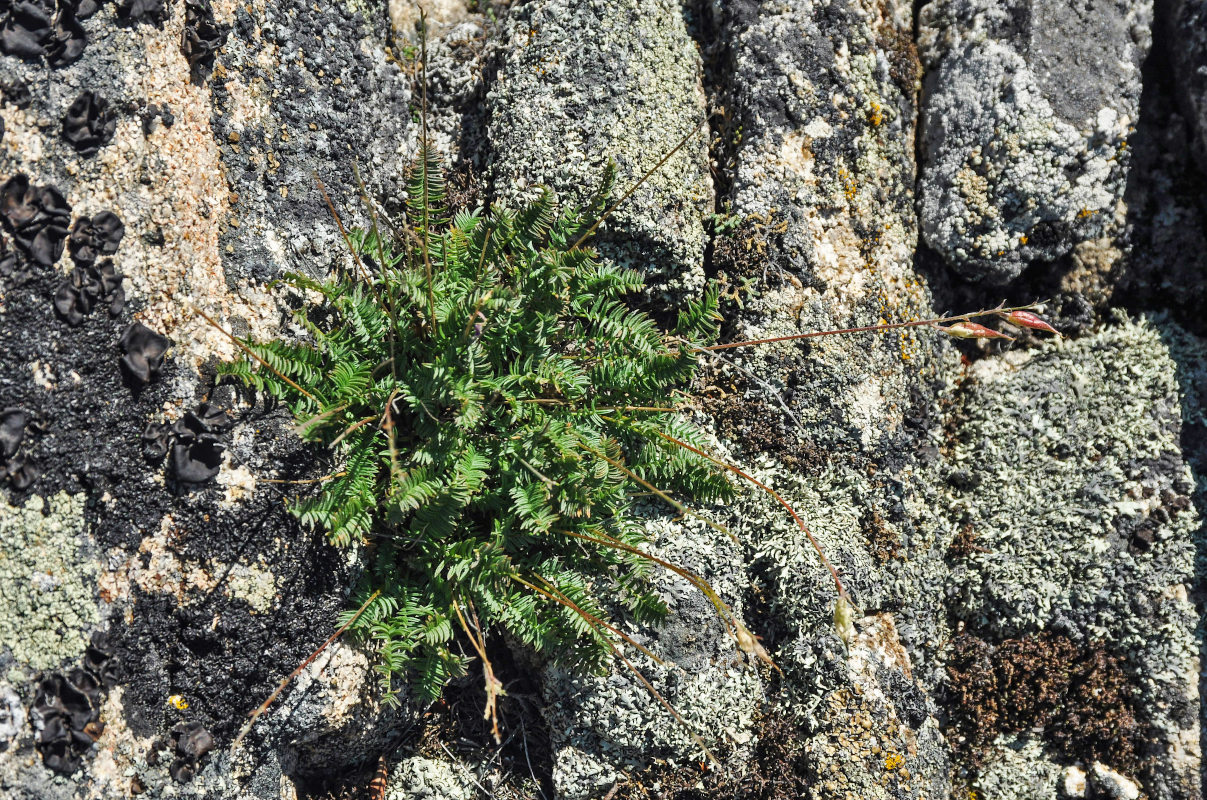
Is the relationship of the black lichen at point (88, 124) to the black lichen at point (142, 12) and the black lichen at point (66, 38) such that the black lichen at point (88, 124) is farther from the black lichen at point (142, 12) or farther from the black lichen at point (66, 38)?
the black lichen at point (142, 12)

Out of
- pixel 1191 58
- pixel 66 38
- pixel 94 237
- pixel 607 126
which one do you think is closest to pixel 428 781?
pixel 94 237

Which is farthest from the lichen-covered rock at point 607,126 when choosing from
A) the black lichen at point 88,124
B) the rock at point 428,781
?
the rock at point 428,781

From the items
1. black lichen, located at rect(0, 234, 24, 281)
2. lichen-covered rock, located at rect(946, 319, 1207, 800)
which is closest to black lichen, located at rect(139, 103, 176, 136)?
black lichen, located at rect(0, 234, 24, 281)

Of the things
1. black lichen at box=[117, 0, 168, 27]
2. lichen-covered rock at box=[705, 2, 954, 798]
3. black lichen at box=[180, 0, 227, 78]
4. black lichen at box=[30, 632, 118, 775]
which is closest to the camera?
black lichen at box=[30, 632, 118, 775]

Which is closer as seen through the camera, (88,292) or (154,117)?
(88,292)

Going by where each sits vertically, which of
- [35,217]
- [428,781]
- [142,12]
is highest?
[142,12]

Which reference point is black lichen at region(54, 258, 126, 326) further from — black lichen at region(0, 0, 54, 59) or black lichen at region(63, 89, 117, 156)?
black lichen at region(0, 0, 54, 59)

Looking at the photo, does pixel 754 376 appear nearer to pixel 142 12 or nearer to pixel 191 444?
pixel 191 444

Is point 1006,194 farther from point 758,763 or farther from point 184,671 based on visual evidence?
point 184,671
